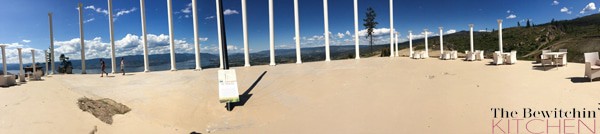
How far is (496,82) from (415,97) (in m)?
3.52

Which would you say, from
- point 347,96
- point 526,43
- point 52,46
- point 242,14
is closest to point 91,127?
point 347,96

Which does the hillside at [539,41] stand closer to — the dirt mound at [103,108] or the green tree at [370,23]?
the green tree at [370,23]

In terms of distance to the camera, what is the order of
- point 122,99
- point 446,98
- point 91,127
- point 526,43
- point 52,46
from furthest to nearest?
1. point 526,43
2. point 52,46
3. point 122,99
4. point 446,98
5. point 91,127

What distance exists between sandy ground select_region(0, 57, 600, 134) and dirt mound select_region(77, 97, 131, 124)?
0.75 ft

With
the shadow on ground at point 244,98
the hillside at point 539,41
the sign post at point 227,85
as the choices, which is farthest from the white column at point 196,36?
the hillside at point 539,41

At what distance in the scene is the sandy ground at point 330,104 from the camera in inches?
355

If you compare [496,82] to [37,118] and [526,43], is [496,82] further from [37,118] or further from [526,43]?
[526,43]

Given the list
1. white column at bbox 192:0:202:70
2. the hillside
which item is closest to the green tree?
the hillside

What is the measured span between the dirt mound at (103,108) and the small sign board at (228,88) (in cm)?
297

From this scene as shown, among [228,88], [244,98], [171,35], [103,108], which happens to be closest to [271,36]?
[171,35]

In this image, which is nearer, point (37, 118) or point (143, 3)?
point (37, 118)

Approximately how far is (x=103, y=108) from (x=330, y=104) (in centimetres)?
691

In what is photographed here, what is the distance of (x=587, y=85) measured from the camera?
1095 centimetres

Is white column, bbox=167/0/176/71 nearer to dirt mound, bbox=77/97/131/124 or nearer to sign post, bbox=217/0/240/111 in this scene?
sign post, bbox=217/0/240/111
